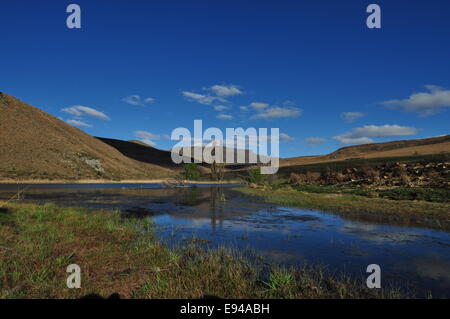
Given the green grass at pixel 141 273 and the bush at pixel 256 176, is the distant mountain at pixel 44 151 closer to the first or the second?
the bush at pixel 256 176

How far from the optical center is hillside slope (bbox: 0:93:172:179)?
7031 cm

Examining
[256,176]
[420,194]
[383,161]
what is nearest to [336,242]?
[420,194]

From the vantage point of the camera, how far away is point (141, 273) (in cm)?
781

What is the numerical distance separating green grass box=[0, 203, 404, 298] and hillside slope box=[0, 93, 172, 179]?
67.4 metres

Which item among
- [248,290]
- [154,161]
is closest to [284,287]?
[248,290]

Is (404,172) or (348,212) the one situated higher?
(404,172)

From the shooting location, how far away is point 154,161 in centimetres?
19225

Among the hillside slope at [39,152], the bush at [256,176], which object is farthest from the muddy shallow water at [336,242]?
the hillside slope at [39,152]

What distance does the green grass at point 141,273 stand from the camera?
648 cm

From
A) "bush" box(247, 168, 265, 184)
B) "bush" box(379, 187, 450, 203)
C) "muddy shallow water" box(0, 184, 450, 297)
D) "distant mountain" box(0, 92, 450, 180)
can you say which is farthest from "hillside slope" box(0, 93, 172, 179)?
"bush" box(379, 187, 450, 203)

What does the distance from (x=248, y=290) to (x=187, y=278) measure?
178cm
